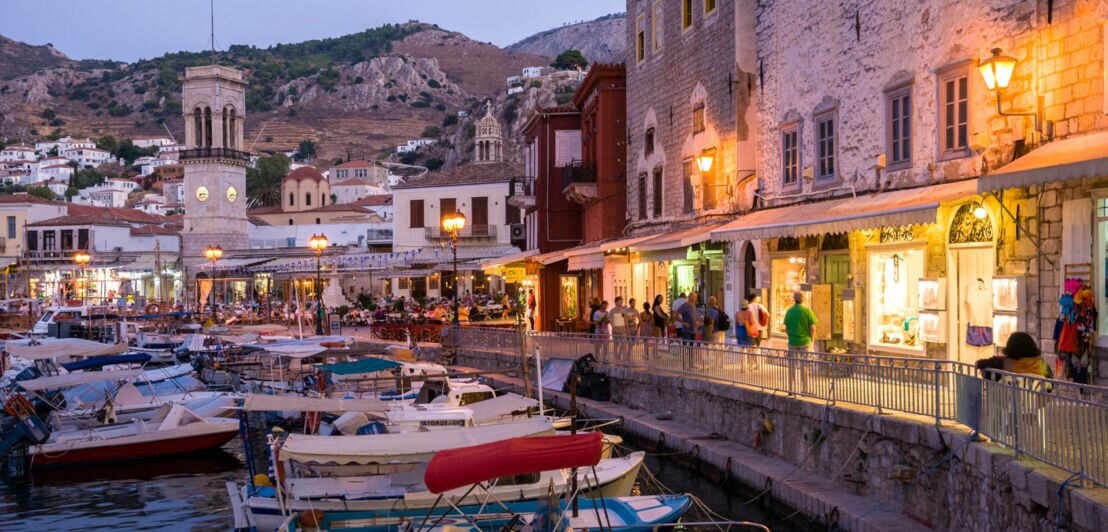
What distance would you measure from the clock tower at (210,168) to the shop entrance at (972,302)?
7647cm

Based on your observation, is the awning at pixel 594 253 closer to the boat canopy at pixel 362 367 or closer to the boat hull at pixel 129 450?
the boat canopy at pixel 362 367

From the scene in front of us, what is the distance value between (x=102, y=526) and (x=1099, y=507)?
16079mm

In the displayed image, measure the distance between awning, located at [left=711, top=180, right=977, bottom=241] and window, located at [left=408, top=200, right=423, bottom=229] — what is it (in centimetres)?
5253

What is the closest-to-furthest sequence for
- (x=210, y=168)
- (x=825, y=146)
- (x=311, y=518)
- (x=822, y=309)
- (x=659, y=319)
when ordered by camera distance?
1. (x=311, y=518)
2. (x=822, y=309)
3. (x=825, y=146)
4. (x=659, y=319)
5. (x=210, y=168)

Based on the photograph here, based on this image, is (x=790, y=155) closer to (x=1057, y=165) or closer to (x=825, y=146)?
(x=825, y=146)

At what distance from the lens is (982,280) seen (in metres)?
17.5

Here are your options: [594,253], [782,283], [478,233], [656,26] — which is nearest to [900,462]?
[782,283]

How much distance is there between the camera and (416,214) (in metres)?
76.0

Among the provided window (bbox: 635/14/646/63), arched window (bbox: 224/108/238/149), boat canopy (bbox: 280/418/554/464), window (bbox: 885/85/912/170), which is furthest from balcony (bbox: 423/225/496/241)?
boat canopy (bbox: 280/418/554/464)

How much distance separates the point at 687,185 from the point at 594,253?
4.90 metres

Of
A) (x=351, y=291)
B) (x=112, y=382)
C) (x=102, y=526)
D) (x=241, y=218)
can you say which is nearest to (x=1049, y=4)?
(x=102, y=526)

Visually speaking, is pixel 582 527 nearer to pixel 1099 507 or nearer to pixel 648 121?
pixel 1099 507

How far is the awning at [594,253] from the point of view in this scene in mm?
32178

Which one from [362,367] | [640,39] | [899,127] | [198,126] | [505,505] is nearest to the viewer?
[505,505]
